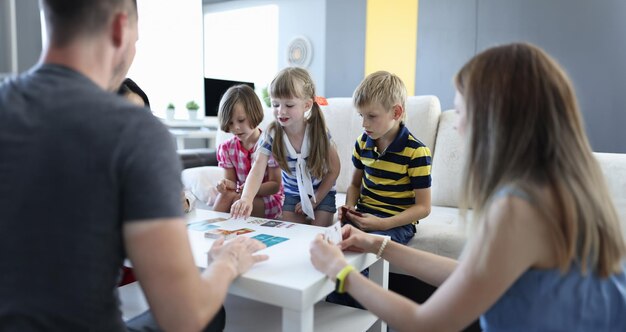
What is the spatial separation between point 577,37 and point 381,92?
248 cm

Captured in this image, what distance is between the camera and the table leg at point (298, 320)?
3.25 ft

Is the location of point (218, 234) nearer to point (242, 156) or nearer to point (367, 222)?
point (367, 222)

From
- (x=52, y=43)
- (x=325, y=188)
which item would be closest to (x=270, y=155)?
(x=325, y=188)

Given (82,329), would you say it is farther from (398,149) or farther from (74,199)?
(398,149)

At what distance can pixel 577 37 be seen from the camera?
3.44 meters

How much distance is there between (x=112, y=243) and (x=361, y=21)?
14.6 ft

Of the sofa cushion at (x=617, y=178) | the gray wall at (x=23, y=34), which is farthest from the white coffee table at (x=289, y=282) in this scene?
the gray wall at (x=23, y=34)

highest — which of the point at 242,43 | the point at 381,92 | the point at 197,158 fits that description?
the point at 242,43

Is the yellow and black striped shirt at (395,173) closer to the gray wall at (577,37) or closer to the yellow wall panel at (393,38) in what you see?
the gray wall at (577,37)

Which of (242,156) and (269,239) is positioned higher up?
(242,156)

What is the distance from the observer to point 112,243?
2.09 ft

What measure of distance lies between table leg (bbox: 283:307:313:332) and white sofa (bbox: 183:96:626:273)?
35.4 inches

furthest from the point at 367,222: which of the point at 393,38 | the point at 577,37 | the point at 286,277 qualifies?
the point at 393,38

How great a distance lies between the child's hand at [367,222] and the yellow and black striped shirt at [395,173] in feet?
0.43
